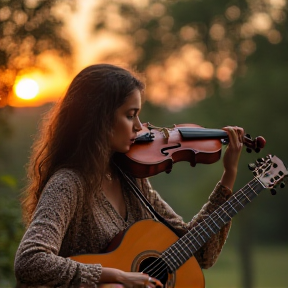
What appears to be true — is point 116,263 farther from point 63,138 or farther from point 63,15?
point 63,15

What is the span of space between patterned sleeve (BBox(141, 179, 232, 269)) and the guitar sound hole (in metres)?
0.30

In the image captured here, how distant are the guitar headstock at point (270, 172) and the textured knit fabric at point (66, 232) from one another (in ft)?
1.21

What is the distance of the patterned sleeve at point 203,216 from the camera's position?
2592 mm

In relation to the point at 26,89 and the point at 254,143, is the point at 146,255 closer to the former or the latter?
the point at 254,143

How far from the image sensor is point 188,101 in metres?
18.4

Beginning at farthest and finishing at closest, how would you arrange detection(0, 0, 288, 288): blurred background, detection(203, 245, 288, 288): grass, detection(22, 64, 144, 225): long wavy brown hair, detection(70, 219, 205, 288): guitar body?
1. detection(203, 245, 288, 288): grass
2. detection(0, 0, 288, 288): blurred background
3. detection(22, 64, 144, 225): long wavy brown hair
4. detection(70, 219, 205, 288): guitar body

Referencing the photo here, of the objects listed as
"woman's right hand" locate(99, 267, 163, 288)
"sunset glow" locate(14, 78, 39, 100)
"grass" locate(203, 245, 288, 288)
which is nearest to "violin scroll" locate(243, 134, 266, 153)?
"woman's right hand" locate(99, 267, 163, 288)

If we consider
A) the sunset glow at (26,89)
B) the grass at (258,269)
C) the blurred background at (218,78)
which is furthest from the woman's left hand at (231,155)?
the grass at (258,269)

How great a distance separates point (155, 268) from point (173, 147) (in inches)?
20.7

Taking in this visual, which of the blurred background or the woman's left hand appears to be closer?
the woman's left hand

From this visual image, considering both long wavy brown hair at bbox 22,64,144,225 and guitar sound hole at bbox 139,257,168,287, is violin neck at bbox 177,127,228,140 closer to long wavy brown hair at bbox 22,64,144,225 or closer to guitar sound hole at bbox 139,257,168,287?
long wavy brown hair at bbox 22,64,144,225

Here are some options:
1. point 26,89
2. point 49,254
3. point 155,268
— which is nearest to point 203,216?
point 155,268

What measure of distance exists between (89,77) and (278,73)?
14.9 metres

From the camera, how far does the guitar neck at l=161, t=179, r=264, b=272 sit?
2.32 meters
